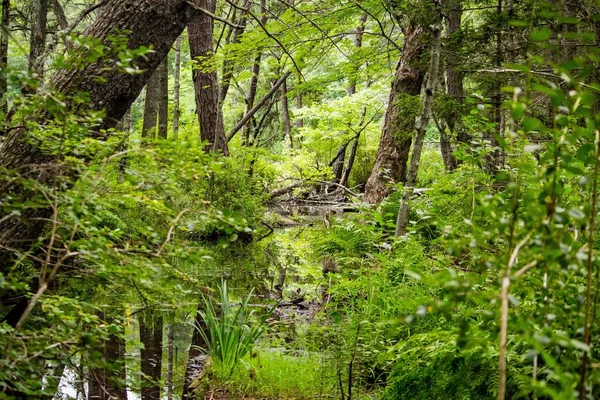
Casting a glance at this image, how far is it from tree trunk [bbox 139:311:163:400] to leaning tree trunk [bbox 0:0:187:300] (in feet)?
4.74

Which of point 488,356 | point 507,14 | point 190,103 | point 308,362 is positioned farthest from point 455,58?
point 190,103

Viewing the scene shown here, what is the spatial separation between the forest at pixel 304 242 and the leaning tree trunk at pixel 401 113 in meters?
0.03

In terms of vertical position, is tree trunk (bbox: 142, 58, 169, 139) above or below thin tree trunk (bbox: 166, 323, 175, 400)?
above

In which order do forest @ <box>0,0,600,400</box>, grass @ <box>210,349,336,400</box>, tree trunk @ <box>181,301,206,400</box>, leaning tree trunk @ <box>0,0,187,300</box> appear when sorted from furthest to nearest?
1. tree trunk @ <box>181,301,206,400</box>
2. grass @ <box>210,349,336,400</box>
3. leaning tree trunk @ <box>0,0,187,300</box>
4. forest @ <box>0,0,600,400</box>

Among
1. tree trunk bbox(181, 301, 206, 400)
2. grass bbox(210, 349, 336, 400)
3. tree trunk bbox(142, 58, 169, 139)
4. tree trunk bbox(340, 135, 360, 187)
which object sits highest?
tree trunk bbox(142, 58, 169, 139)

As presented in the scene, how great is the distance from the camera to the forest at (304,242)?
1.68 meters

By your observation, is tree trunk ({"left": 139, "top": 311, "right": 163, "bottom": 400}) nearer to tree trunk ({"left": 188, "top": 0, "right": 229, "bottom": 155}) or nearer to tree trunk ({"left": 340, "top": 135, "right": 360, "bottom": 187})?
tree trunk ({"left": 188, "top": 0, "right": 229, "bottom": 155})

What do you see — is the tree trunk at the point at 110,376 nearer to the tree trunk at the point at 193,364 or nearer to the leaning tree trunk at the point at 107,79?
the tree trunk at the point at 193,364

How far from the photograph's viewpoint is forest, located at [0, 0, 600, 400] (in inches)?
66.3

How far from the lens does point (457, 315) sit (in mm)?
3182

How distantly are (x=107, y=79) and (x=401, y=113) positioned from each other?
4.48 m

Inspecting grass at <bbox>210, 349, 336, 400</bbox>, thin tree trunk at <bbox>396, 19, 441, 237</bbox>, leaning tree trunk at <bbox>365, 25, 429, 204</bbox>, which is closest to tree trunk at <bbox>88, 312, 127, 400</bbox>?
grass at <bbox>210, 349, 336, 400</bbox>

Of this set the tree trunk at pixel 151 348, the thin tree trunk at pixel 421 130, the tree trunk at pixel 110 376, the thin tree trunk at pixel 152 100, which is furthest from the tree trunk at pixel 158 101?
the thin tree trunk at pixel 421 130

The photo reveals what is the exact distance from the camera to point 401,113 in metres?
7.03
